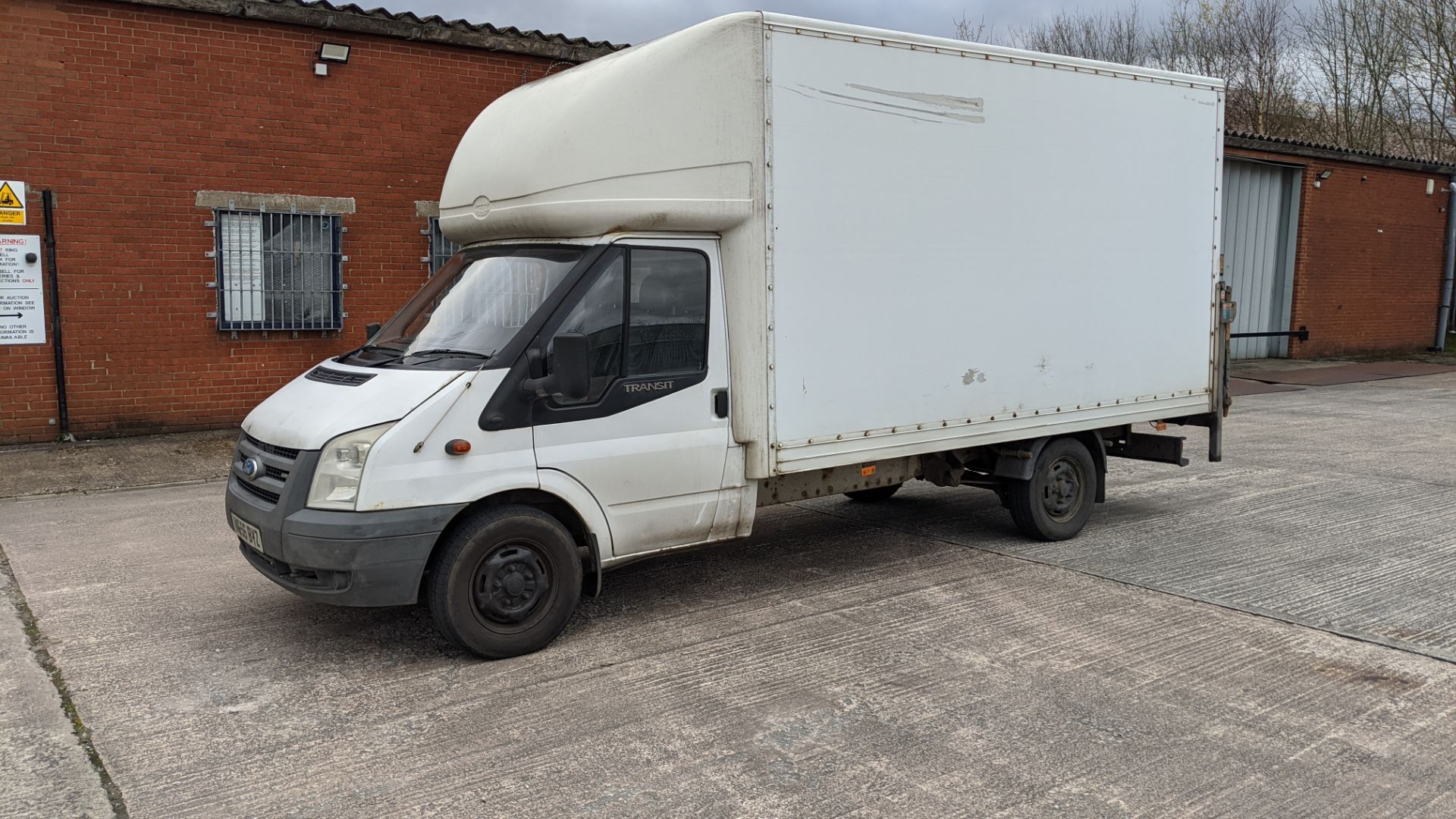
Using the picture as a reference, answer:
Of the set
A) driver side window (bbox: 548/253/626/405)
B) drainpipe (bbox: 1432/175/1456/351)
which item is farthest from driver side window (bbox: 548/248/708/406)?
drainpipe (bbox: 1432/175/1456/351)

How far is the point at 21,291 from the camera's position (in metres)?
10.2

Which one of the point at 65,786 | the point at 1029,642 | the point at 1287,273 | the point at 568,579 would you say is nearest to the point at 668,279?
the point at 568,579

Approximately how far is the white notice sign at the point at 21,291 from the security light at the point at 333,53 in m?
3.25

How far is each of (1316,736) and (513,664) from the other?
336 cm

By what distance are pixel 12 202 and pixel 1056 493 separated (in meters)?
9.51

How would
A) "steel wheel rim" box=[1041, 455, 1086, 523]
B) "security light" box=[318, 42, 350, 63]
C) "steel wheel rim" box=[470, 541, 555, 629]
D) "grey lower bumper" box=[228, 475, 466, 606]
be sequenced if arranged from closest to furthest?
"grey lower bumper" box=[228, 475, 466, 606] < "steel wheel rim" box=[470, 541, 555, 629] < "steel wheel rim" box=[1041, 455, 1086, 523] < "security light" box=[318, 42, 350, 63]

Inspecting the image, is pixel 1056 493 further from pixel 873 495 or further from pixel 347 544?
pixel 347 544

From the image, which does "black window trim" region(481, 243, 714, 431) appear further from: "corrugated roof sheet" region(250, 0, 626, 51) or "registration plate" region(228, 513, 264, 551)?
"corrugated roof sheet" region(250, 0, 626, 51)

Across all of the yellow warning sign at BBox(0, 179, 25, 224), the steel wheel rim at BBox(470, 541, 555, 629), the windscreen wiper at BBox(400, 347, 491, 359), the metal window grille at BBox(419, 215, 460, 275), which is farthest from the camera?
the metal window grille at BBox(419, 215, 460, 275)

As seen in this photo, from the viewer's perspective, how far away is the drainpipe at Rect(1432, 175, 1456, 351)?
23484mm

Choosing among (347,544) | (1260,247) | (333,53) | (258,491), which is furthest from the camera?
(1260,247)

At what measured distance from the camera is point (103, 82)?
10398 mm

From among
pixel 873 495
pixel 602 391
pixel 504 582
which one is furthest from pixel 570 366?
pixel 873 495

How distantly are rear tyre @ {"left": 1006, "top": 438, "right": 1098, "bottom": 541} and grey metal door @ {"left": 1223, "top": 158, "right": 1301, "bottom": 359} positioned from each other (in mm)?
14690
